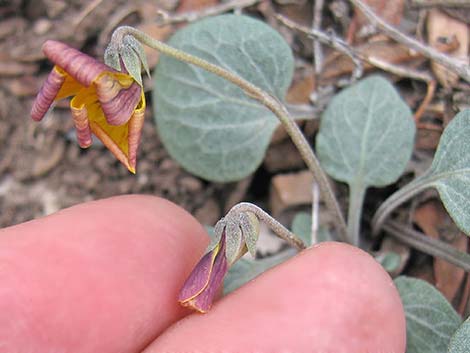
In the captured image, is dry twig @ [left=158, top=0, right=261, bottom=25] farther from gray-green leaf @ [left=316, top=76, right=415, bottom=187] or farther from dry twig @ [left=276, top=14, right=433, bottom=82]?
gray-green leaf @ [left=316, top=76, right=415, bottom=187]

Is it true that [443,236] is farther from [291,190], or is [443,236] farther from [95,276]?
[95,276]

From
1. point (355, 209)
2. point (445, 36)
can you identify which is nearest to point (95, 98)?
point (355, 209)

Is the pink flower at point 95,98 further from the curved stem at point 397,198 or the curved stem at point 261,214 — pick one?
the curved stem at point 397,198

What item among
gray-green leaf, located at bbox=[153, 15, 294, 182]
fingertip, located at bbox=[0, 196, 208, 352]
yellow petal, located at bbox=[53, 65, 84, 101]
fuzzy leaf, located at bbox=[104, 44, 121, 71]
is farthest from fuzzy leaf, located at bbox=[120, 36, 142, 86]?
gray-green leaf, located at bbox=[153, 15, 294, 182]

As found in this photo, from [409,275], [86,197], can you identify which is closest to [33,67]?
[86,197]

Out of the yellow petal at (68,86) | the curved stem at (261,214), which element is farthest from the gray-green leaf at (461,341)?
the yellow petal at (68,86)

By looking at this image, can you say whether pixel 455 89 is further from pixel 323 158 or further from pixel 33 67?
pixel 33 67

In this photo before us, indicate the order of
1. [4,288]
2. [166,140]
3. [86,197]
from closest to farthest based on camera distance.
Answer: [4,288], [166,140], [86,197]
